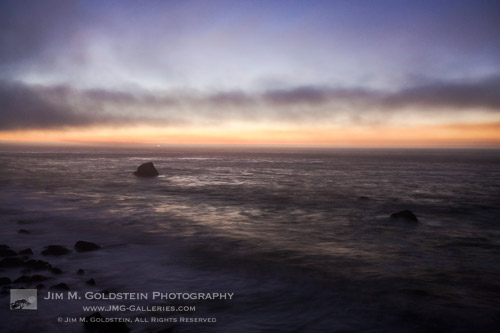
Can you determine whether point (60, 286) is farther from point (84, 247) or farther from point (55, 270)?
point (84, 247)

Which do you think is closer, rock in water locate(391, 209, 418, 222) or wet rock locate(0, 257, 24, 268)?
wet rock locate(0, 257, 24, 268)

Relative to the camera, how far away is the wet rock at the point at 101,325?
658 centimetres

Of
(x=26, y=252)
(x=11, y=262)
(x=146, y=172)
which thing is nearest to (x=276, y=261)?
(x=11, y=262)

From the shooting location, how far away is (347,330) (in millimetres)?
7293

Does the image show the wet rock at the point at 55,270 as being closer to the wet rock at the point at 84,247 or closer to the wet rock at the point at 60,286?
the wet rock at the point at 60,286

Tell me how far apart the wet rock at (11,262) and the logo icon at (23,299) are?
92.2 inches

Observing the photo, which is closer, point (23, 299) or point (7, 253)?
point (23, 299)

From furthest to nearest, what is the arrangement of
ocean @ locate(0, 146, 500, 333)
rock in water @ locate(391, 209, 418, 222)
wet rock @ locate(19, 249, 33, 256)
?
rock in water @ locate(391, 209, 418, 222) → wet rock @ locate(19, 249, 33, 256) → ocean @ locate(0, 146, 500, 333)

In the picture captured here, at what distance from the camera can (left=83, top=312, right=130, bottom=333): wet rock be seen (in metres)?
6.58

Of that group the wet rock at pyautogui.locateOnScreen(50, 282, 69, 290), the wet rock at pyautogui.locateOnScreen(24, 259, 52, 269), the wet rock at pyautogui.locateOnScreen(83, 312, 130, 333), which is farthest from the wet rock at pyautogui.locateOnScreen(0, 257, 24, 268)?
the wet rock at pyautogui.locateOnScreen(83, 312, 130, 333)

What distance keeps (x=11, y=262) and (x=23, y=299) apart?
2977mm

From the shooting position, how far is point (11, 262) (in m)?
9.88

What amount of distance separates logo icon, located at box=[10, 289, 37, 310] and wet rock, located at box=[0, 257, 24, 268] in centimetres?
234

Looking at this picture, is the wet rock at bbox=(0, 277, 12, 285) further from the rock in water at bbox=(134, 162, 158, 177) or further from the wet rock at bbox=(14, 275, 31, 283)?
the rock in water at bbox=(134, 162, 158, 177)
